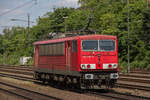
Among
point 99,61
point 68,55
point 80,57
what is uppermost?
point 68,55

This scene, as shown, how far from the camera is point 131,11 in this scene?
46.1m

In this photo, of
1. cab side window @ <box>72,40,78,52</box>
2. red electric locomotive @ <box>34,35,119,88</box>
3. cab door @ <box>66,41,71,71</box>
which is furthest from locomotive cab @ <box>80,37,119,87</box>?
cab door @ <box>66,41,71,71</box>

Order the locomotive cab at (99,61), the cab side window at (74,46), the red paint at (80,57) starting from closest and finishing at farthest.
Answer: the locomotive cab at (99,61), the red paint at (80,57), the cab side window at (74,46)

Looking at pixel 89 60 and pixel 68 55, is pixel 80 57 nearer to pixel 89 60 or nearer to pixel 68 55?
pixel 89 60

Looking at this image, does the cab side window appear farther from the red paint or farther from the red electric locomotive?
the red paint

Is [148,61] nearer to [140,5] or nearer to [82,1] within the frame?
[140,5]

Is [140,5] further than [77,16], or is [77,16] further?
[77,16]

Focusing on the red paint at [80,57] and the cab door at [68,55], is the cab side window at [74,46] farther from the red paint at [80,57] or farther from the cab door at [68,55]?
the cab door at [68,55]

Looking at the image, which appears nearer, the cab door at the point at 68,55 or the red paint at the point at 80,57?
the red paint at the point at 80,57

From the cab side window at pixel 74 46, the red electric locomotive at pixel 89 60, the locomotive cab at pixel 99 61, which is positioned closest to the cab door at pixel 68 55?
the red electric locomotive at pixel 89 60

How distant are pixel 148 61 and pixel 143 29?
4827 mm

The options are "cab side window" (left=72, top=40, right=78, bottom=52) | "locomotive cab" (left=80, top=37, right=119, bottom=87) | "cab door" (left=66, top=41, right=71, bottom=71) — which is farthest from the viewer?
"cab door" (left=66, top=41, right=71, bottom=71)

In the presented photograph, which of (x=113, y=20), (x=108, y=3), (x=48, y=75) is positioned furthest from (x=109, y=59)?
(x=108, y=3)

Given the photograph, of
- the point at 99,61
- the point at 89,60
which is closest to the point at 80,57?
the point at 89,60
